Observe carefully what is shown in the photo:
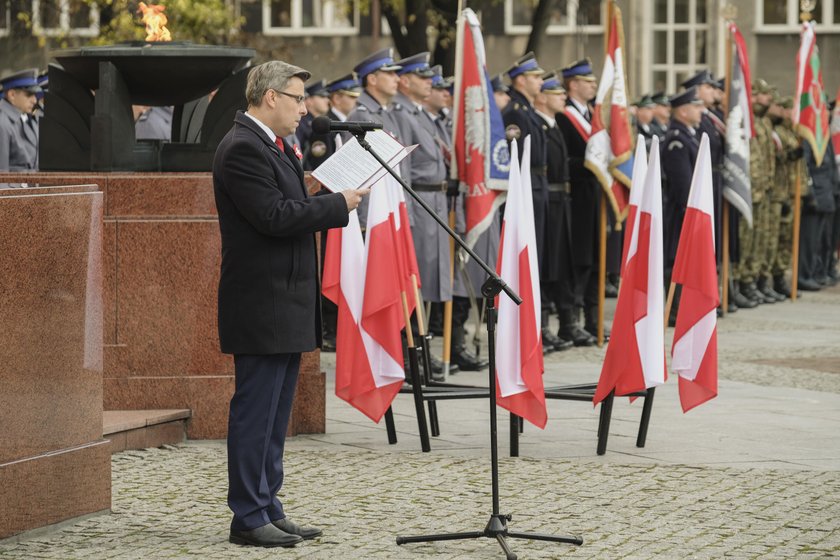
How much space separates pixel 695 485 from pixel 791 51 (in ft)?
102

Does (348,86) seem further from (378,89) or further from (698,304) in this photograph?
(698,304)

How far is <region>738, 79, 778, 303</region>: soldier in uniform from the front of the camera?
58.8ft

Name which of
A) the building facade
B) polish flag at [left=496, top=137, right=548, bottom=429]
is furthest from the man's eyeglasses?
the building facade

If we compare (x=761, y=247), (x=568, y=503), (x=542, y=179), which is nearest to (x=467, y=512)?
(x=568, y=503)

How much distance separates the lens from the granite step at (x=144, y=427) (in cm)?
855

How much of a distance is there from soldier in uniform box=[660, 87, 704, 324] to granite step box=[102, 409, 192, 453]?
25.2ft

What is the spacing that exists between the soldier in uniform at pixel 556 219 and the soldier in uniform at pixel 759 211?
436 cm

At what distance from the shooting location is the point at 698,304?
9.07 meters

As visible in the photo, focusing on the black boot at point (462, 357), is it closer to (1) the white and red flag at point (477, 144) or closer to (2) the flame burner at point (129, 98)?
(1) the white and red flag at point (477, 144)

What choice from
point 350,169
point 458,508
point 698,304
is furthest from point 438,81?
point 350,169

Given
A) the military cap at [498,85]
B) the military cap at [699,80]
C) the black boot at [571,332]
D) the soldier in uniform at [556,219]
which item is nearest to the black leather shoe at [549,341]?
the soldier in uniform at [556,219]

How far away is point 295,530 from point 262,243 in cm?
118

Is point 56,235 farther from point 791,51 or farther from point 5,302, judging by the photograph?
point 791,51

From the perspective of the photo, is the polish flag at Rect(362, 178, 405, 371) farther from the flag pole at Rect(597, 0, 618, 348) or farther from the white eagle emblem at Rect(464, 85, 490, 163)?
the flag pole at Rect(597, 0, 618, 348)
